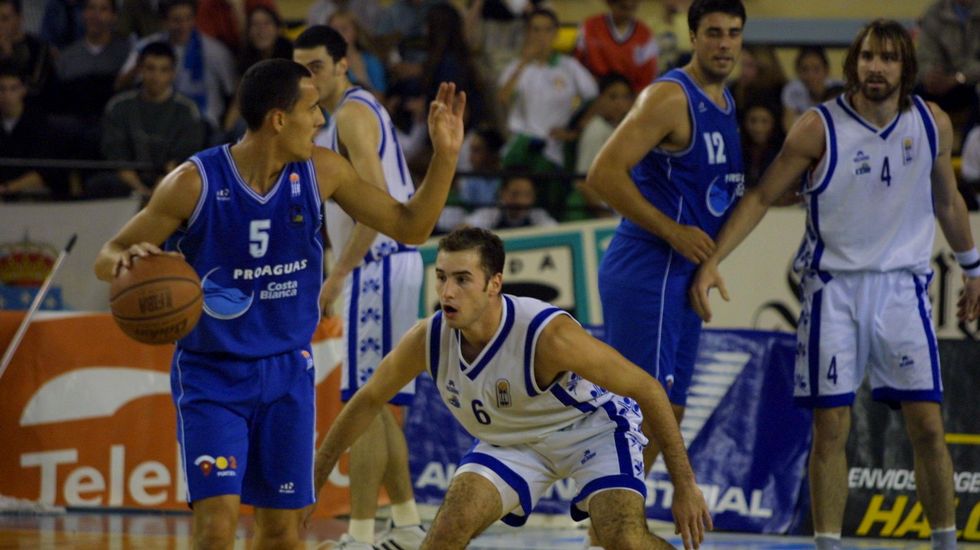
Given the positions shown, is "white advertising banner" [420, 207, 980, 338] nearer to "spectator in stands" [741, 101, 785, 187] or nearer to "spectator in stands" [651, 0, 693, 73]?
"spectator in stands" [741, 101, 785, 187]

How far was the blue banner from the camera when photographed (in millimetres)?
8297

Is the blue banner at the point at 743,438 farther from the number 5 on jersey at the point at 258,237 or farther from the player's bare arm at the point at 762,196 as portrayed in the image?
the number 5 on jersey at the point at 258,237

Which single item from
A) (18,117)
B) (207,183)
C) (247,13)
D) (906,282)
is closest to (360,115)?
(207,183)

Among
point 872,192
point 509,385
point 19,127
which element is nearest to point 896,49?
point 872,192

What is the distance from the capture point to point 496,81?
488 inches

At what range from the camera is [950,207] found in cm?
669

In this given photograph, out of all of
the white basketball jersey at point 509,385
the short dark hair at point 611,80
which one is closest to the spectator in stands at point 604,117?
the short dark hair at point 611,80

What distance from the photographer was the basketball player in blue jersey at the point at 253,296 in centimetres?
496

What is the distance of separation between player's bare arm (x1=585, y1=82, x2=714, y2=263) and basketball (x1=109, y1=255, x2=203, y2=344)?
2.15 m

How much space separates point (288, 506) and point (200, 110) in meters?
7.33

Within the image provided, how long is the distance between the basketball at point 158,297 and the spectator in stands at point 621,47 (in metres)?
7.90

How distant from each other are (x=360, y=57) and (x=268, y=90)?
738cm

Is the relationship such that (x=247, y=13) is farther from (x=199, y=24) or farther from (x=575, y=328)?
(x=575, y=328)

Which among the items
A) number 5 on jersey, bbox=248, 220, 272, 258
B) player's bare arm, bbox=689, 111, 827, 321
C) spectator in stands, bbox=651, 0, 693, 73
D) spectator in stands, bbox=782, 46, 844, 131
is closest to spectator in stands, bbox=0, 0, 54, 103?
spectator in stands, bbox=651, 0, 693, 73
